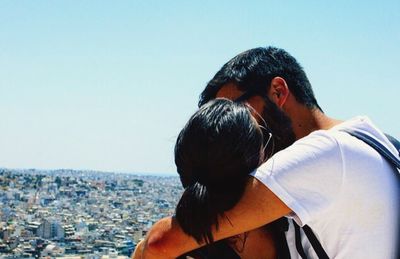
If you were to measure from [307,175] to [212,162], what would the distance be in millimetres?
166

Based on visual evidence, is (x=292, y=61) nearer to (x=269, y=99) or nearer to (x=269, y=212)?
(x=269, y=99)

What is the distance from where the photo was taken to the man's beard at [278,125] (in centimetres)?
137

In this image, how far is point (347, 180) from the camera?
1.10m

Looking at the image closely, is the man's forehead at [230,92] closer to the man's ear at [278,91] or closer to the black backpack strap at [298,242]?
the man's ear at [278,91]

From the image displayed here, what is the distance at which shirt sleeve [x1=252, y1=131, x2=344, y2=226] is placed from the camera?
1063 mm

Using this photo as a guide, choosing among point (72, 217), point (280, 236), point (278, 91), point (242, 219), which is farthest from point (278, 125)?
point (72, 217)

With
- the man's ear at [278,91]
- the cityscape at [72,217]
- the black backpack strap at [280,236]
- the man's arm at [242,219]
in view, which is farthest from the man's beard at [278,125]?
the cityscape at [72,217]

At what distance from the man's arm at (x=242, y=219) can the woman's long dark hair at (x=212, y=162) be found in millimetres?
13

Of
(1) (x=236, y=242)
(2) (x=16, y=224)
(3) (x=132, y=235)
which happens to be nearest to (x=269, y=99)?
(1) (x=236, y=242)

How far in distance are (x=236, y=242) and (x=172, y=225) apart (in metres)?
0.17

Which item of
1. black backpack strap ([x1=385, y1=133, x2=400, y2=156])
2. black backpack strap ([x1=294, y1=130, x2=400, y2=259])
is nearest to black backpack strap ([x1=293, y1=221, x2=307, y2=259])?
black backpack strap ([x1=294, y1=130, x2=400, y2=259])

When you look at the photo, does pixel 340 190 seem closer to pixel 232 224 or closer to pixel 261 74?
pixel 232 224

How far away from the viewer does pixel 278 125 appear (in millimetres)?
1396

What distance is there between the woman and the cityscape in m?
22.2
